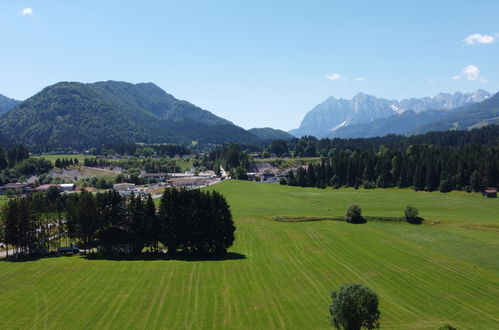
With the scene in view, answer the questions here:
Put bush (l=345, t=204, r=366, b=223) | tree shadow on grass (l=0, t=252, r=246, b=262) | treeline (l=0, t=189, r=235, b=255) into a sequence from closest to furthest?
tree shadow on grass (l=0, t=252, r=246, b=262) < treeline (l=0, t=189, r=235, b=255) < bush (l=345, t=204, r=366, b=223)

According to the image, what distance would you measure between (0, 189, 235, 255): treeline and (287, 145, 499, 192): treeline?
105312 mm

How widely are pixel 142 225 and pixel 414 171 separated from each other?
399 ft

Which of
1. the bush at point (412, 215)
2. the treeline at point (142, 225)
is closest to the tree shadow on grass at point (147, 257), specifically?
the treeline at point (142, 225)

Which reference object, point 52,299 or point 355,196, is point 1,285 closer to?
point 52,299

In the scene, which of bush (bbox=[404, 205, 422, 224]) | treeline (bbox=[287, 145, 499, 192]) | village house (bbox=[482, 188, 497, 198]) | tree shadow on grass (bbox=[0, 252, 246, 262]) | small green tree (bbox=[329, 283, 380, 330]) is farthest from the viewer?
treeline (bbox=[287, 145, 499, 192])

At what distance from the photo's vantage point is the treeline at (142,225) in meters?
73.2

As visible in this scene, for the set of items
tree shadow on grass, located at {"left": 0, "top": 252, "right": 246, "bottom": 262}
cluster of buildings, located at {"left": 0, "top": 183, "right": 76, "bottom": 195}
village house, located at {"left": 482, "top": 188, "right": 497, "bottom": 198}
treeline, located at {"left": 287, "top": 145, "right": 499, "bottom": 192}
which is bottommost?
tree shadow on grass, located at {"left": 0, "top": 252, "right": 246, "bottom": 262}

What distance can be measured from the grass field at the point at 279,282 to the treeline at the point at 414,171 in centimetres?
5885

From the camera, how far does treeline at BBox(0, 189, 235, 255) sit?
2881 inches

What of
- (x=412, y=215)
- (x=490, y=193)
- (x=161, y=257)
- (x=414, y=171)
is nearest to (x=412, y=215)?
(x=412, y=215)

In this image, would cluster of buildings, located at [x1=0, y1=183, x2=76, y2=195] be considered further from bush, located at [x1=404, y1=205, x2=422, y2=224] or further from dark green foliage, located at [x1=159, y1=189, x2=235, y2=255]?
bush, located at [x1=404, y1=205, x2=422, y2=224]

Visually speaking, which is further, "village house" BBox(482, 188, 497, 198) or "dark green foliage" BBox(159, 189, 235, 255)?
"village house" BBox(482, 188, 497, 198)

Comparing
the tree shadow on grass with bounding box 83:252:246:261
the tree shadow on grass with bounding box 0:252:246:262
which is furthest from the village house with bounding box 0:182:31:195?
the tree shadow on grass with bounding box 83:252:246:261

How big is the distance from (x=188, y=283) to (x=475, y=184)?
122239 mm
